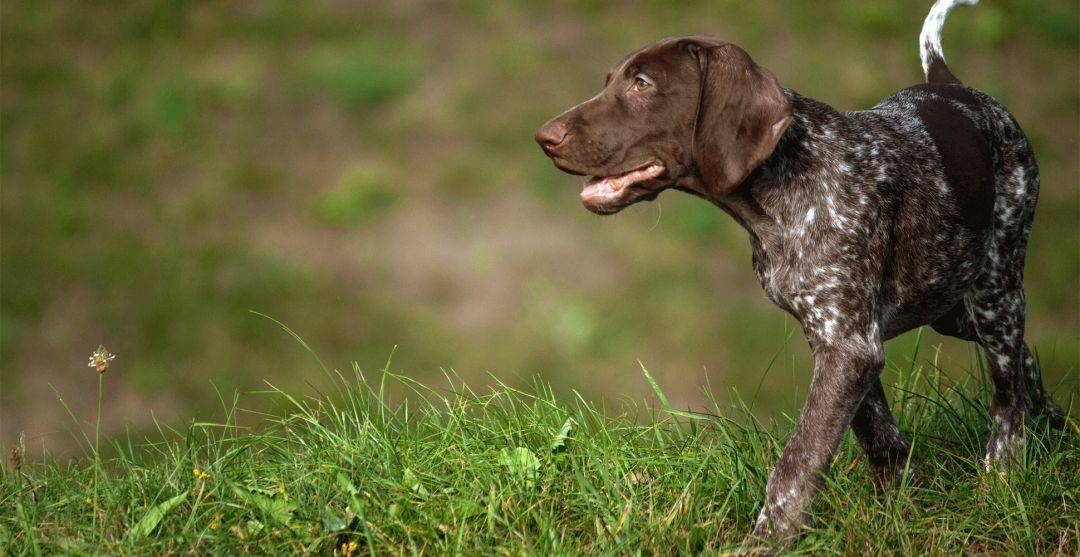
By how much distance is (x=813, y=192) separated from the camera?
14.5ft

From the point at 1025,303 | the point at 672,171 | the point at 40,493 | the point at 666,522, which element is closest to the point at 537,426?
the point at 666,522

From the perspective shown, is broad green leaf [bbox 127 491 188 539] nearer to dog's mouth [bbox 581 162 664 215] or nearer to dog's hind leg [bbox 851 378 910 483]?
dog's mouth [bbox 581 162 664 215]

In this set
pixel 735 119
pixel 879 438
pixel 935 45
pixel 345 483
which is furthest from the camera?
pixel 935 45

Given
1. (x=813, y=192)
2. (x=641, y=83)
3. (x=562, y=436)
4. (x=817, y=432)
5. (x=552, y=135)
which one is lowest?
(x=562, y=436)

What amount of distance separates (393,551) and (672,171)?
1.70 m

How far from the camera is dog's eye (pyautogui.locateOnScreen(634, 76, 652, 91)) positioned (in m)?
4.38

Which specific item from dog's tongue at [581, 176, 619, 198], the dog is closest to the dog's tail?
the dog

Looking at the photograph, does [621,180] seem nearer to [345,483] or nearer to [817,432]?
[817,432]

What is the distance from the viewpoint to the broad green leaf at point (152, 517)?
13.3 ft

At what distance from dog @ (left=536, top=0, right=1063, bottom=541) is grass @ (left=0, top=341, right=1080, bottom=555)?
26 centimetres

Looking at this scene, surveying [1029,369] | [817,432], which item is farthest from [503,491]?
[1029,369]

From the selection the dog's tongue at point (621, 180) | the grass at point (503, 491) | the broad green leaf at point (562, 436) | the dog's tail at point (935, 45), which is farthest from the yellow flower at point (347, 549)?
the dog's tail at point (935, 45)

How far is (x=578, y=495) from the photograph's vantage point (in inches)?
172

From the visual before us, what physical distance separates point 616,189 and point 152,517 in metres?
2.05
